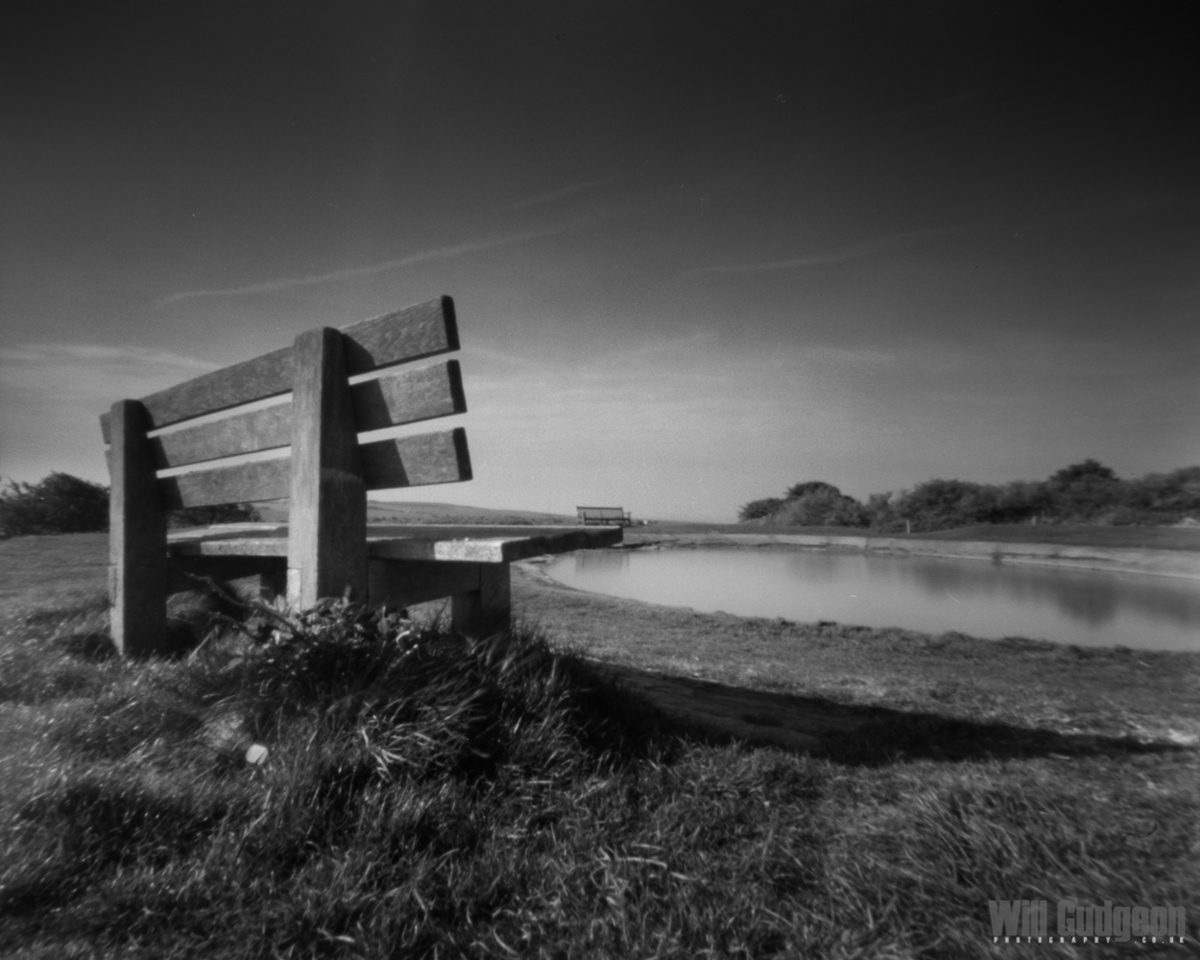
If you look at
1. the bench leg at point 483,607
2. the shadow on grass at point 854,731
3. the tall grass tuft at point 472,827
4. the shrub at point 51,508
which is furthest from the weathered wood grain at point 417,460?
the shrub at point 51,508

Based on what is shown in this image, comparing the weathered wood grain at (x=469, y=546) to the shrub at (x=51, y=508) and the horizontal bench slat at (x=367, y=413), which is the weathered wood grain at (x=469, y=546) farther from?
the shrub at (x=51, y=508)

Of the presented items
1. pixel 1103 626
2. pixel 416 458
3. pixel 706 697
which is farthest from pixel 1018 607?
pixel 416 458

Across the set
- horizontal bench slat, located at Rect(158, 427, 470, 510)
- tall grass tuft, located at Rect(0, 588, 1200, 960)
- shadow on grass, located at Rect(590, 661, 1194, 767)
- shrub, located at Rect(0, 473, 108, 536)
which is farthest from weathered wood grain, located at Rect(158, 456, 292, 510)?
shrub, located at Rect(0, 473, 108, 536)

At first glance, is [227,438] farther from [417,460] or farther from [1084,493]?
[1084,493]

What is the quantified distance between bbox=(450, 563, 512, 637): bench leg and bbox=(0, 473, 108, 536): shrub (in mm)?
14253

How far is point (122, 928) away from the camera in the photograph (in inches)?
56.1

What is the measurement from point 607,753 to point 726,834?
504 millimetres

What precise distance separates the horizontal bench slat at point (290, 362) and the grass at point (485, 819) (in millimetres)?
1042

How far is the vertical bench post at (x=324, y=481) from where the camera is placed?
241cm

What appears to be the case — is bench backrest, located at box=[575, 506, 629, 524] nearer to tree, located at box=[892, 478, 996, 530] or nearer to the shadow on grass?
tree, located at box=[892, 478, 996, 530]

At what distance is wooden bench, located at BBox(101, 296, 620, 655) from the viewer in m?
2.37

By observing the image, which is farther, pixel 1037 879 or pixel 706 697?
pixel 706 697

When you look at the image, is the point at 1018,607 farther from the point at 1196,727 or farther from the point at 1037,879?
the point at 1037,879

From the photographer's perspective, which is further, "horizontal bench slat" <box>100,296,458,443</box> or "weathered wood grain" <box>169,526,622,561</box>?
"weathered wood grain" <box>169,526,622,561</box>
